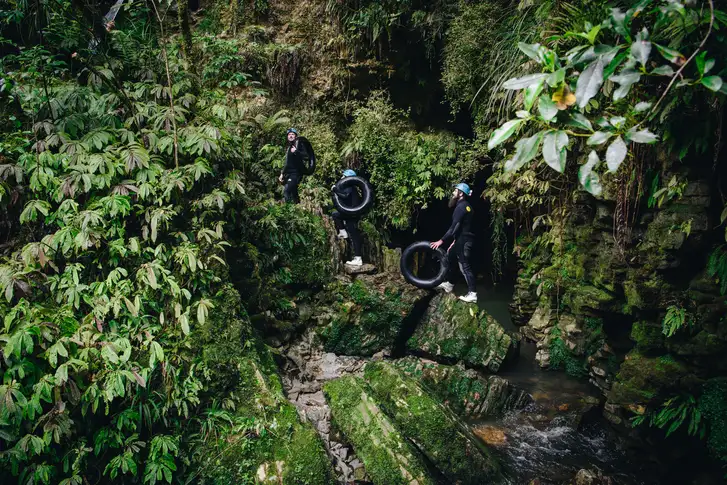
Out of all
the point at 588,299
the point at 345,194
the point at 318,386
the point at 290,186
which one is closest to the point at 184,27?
the point at 290,186

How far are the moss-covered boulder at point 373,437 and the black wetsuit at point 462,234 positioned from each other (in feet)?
10.3

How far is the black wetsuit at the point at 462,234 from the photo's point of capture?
7.09 metres

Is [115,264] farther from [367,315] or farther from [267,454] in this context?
[367,315]

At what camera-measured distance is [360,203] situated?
7.39 metres

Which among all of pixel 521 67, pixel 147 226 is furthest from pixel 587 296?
pixel 147 226

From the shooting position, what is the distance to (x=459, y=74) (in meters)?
8.34

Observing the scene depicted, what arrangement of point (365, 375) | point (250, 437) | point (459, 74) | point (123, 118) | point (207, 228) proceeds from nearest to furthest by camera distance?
point (250, 437), point (207, 228), point (123, 118), point (365, 375), point (459, 74)

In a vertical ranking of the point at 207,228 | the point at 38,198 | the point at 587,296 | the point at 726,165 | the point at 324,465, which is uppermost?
the point at 726,165

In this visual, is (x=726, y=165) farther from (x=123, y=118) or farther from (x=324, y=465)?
(x=123, y=118)

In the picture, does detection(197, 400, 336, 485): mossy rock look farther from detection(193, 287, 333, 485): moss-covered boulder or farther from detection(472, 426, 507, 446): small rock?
detection(472, 426, 507, 446): small rock

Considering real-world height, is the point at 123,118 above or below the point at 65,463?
above

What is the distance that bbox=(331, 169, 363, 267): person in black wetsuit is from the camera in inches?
292

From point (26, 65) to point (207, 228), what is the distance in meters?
3.13

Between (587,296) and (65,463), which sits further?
(587,296)
